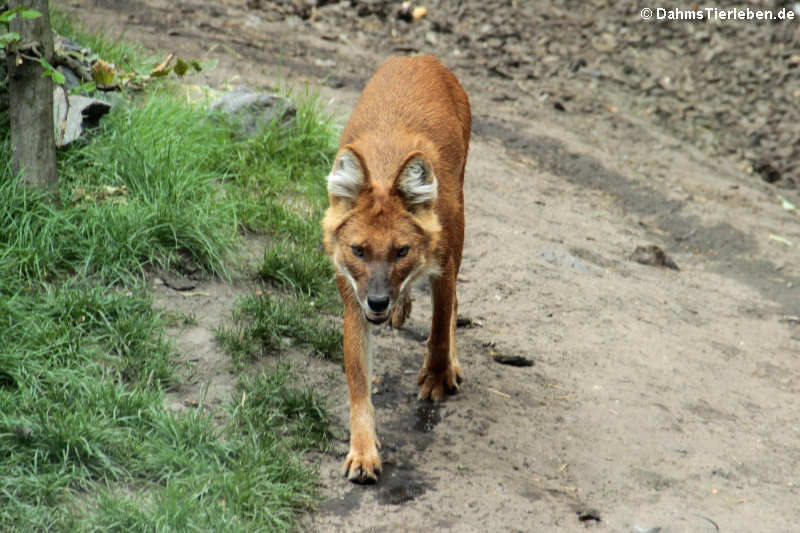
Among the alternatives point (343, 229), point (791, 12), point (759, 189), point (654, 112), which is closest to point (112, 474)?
point (343, 229)

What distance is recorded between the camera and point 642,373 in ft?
17.4

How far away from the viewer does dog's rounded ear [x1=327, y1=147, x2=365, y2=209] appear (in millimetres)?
4074

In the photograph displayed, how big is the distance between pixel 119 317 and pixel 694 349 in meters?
3.55

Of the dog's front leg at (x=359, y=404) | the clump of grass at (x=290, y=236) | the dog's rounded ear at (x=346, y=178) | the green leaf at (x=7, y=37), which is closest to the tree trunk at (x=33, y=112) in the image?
the green leaf at (x=7, y=37)

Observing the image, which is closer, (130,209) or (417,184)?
(417,184)

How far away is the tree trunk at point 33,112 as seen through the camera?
4.77 metres

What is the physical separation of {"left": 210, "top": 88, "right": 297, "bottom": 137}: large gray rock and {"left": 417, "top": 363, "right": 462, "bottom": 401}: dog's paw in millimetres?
2531

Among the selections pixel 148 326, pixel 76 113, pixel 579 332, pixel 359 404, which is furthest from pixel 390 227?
pixel 76 113

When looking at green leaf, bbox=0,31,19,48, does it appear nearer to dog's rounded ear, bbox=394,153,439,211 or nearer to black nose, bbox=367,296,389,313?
dog's rounded ear, bbox=394,153,439,211

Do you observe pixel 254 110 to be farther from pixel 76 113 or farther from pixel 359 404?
pixel 359 404

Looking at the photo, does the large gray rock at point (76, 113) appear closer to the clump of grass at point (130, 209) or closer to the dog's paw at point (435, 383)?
the clump of grass at point (130, 209)

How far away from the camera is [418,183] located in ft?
13.6

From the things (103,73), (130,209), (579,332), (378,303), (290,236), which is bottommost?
(579,332)

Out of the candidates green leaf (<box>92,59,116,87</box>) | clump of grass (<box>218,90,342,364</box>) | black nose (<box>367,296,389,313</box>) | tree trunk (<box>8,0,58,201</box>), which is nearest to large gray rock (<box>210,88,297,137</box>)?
clump of grass (<box>218,90,342,364</box>)
